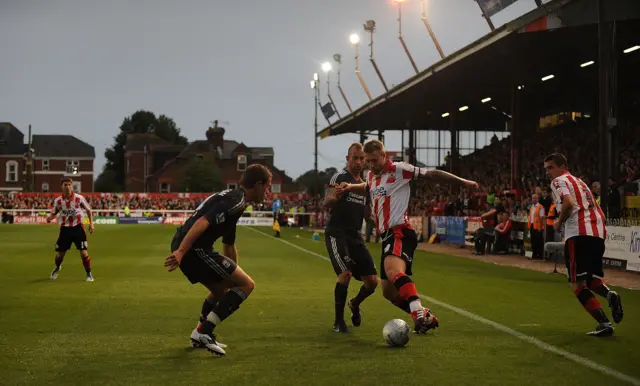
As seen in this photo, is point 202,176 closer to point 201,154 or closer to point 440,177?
point 201,154

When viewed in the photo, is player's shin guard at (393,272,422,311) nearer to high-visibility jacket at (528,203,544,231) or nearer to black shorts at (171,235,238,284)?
black shorts at (171,235,238,284)

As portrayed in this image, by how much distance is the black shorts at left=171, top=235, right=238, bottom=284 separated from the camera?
24.8ft

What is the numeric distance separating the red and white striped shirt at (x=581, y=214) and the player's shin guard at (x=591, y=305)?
647mm

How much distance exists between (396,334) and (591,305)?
8.18 ft

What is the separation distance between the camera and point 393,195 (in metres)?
8.58

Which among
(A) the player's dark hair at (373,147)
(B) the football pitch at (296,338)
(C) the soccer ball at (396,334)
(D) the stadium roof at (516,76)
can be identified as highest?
(D) the stadium roof at (516,76)

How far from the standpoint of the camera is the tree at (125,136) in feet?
426

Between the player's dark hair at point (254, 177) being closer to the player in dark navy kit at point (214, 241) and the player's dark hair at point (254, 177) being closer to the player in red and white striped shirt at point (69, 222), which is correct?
the player in dark navy kit at point (214, 241)

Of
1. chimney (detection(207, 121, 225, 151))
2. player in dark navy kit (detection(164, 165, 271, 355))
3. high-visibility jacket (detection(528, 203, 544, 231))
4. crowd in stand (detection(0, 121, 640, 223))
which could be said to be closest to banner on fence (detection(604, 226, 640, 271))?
crowd in stand (detection(0, 121, 640, 223))

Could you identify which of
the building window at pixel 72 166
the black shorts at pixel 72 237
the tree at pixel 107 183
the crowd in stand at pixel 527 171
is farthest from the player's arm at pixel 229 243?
the tree at pixel 107 183

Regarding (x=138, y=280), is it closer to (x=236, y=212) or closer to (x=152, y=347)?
(x=152, y=347)

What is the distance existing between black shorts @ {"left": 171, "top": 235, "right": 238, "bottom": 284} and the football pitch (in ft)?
2.44

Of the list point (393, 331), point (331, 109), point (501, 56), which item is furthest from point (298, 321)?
point (331, 109)

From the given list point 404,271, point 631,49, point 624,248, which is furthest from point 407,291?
point 631,49
